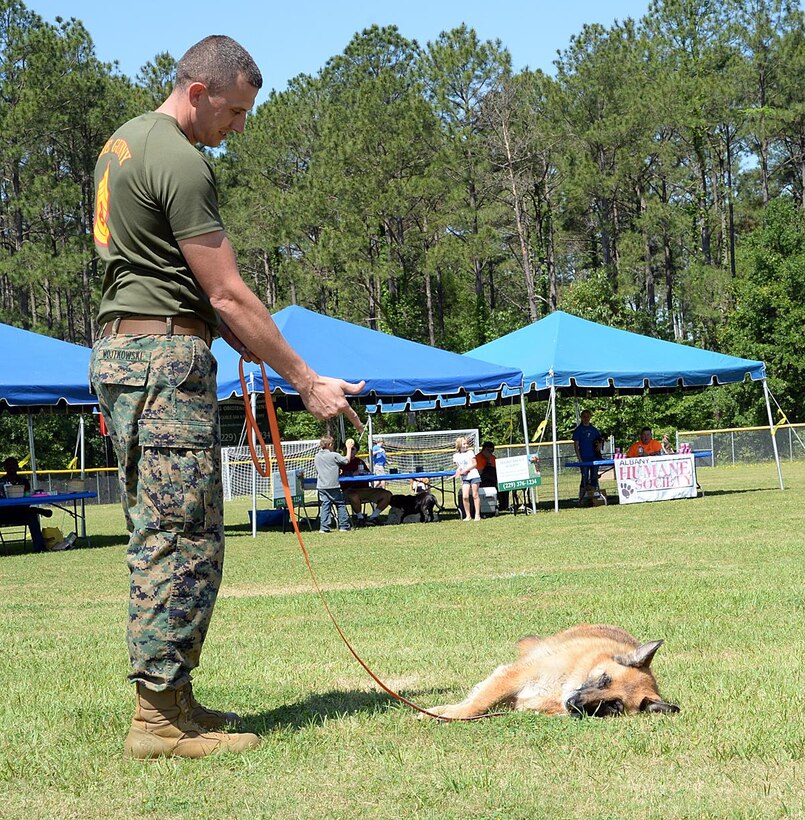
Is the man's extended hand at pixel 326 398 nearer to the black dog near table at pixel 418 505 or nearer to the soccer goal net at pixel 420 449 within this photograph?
the black dog near table at pixel 418 505

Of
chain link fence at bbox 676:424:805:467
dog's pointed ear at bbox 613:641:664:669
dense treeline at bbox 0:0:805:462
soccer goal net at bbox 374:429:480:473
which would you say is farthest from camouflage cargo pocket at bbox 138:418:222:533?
dense treeline at bbox 0:0:805:462

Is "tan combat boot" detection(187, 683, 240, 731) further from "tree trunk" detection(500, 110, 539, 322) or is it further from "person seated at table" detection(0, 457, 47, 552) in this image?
"tree trunk" detection(500, 110, 539, 322)

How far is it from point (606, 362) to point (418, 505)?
4.30 metres

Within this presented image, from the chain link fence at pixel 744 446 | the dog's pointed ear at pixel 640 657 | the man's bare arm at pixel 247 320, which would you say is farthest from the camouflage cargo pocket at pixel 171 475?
the chain link fence at pixel 744 446

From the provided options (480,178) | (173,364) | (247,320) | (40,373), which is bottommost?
(173,364)

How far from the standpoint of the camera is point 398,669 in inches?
203

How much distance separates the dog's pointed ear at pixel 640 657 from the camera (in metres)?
3.89

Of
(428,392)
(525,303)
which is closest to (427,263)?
(525,303)

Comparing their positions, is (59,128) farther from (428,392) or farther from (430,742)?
(430,742)

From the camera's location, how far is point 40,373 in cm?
1516

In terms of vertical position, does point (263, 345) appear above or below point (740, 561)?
above

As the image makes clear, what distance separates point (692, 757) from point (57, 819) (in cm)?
191

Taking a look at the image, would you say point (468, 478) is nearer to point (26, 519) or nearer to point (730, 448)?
point (26, 519)

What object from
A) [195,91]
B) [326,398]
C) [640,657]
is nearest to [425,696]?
[640,657]
